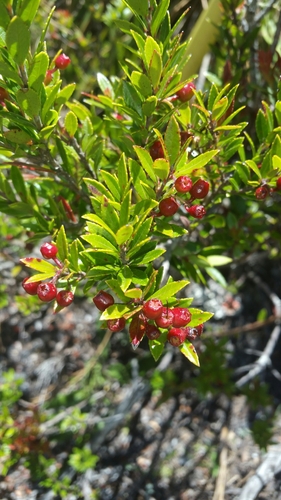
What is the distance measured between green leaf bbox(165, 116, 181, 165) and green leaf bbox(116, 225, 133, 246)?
9.0 inches

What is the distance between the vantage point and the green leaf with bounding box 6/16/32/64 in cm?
77

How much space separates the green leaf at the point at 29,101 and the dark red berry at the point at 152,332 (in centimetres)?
56

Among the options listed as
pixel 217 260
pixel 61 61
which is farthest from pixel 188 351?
pixel 61 61

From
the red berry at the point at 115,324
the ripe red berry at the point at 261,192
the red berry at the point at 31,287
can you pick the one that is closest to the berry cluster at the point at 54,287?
the red berry at the point at 31,287

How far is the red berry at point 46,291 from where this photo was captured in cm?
92

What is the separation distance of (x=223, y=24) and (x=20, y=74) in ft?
3.47

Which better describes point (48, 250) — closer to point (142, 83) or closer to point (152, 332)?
point (152, 332)

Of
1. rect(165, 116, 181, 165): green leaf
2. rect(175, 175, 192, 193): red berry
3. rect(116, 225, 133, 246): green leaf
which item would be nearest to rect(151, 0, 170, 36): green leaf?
rect(165, 116, 181, 165): green leaf

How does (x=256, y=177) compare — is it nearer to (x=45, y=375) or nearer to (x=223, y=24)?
(x=223, y=24)

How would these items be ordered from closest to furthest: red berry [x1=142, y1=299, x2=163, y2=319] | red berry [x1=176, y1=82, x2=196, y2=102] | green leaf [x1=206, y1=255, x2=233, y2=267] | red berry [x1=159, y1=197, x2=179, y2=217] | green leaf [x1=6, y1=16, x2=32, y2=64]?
green leaf [x1=6, y1=16, x2=32, y2=64] < red berry [x1=142, y1=299, x2=163, y2=319] < red berry [x1=159, y1=197, x2=179, y2=217] < red berry [x1=176, y1=82, x2=196, y2=102] < green leaf [x1=206, y1=255, x2=233, y2=267]

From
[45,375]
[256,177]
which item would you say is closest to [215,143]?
[256,177]

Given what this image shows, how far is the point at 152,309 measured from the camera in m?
0.90

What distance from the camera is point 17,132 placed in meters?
1.00

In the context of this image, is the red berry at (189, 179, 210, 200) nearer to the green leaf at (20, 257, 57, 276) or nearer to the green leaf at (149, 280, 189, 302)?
the green leaf at (149, 280, 189, 302)
